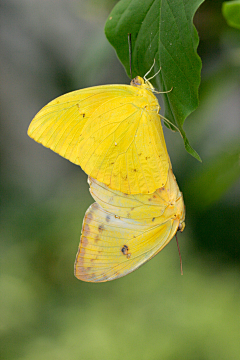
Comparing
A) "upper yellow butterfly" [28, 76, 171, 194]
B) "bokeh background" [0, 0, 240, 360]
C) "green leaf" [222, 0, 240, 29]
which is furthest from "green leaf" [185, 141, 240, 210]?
"green leaf" [222, 0, 240, 29]

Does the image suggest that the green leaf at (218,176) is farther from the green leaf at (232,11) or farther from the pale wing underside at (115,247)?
the green leaf at (232,11)

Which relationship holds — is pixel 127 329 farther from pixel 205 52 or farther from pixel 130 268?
pixel 205 52

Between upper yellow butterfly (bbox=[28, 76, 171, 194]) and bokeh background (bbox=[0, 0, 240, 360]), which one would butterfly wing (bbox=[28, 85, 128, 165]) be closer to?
upper yellow butterfly (bbox=[28, 76, 171, 194])

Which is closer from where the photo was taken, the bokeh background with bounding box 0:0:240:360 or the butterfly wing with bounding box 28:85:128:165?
the butterfly wing with bounding box 28:85:128:165

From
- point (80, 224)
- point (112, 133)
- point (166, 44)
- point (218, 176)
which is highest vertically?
point (166, 44)

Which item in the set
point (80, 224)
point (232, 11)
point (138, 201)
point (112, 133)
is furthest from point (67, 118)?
point (80, 224)

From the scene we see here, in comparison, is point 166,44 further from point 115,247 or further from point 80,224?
point 80,224

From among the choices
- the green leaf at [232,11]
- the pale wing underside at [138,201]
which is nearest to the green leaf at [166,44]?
the green leaf at [232,11]
